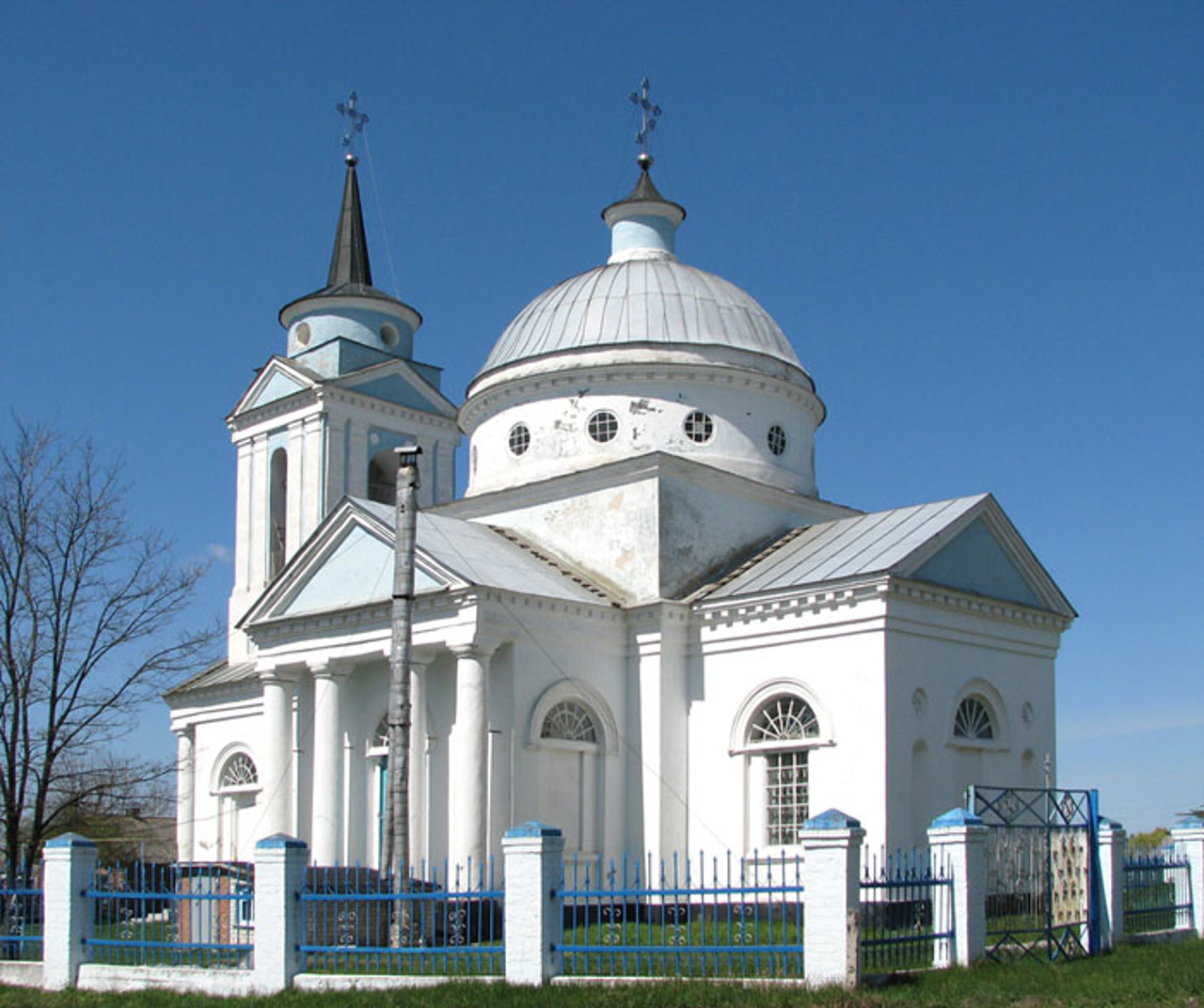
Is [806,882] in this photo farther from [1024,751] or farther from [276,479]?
[276,479]

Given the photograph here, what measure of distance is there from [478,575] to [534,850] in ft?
25.9

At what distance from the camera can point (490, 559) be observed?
21609 millimetres

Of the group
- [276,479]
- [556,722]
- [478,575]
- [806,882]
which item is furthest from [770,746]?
[276,479]

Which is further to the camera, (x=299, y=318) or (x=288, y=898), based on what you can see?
(x=299, y=318)

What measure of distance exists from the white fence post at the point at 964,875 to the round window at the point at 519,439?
12296 mm

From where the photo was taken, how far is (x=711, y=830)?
20.6m

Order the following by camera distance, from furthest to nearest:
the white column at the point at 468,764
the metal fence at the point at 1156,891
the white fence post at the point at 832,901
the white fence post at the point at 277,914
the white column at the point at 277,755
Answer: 1. the white column at the point at 277,755
2. the white column at the point at 468,764
3. the metal fence at the point at 1156,891
4. the white fence post at the point at 277,914
5. the white fence post at the point at 832,901

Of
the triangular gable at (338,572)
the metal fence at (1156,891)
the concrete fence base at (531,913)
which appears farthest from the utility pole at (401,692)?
the metal fence at (1156,891)

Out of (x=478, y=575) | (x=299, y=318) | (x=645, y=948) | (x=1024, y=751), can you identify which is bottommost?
(x=645, y=948)

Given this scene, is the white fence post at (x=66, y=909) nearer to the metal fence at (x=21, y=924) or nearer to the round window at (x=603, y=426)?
the metal fence at (x=21, y=924)

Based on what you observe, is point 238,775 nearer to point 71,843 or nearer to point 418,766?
point 418,766

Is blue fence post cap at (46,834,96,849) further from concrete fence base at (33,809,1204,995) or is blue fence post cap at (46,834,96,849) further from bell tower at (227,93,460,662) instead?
bell tower at (227,93,460,662)

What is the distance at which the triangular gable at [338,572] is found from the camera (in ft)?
70.3

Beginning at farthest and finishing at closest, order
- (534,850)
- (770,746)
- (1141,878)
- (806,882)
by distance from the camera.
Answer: (770,746)
(1141,878)
(534,850)
(806,882)
